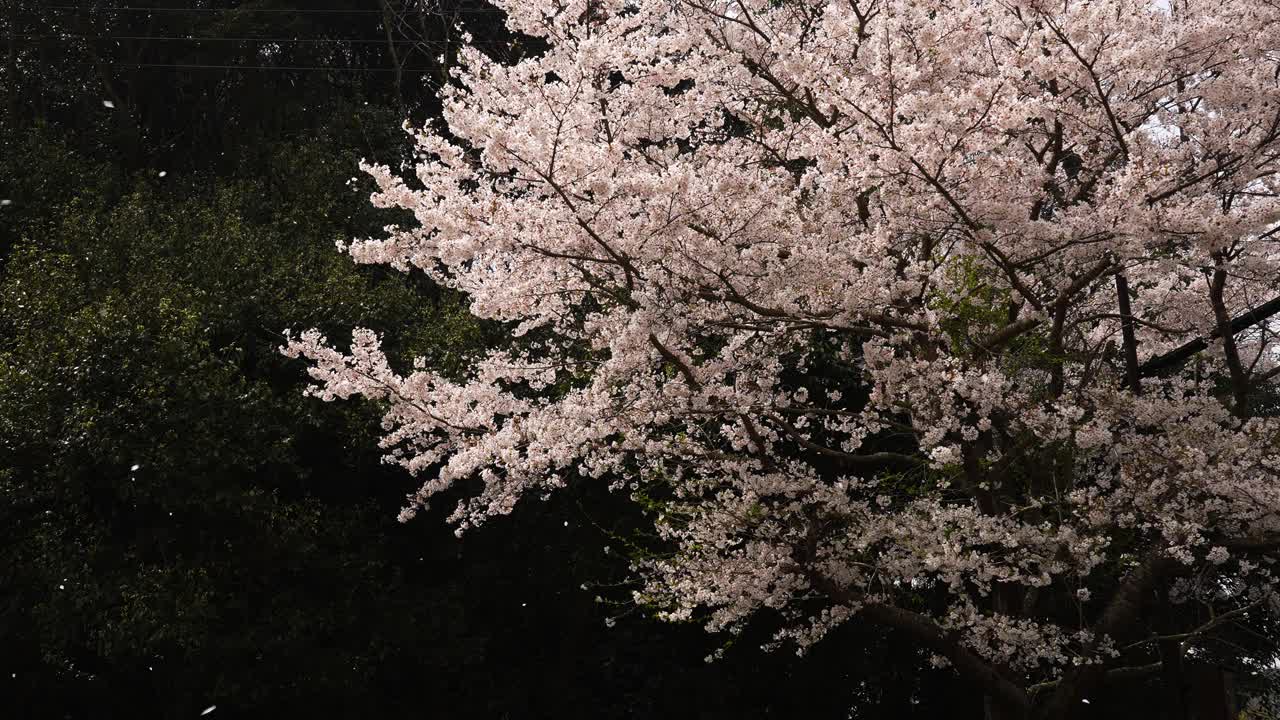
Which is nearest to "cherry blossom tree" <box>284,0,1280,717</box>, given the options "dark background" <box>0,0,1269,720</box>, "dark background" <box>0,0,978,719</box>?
"dark background" <box>0,0,978,719</box>

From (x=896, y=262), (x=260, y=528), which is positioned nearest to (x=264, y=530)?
(x=260, y=528)

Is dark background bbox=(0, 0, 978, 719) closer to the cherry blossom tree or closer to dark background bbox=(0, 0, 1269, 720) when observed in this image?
dark background bbox=(0, 0, 1269, 720)

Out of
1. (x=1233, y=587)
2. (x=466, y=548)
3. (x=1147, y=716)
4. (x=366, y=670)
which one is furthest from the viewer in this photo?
(x=1147, y=716)

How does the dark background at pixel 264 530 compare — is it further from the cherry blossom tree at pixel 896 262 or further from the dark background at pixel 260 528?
the cherry blossom tree at pixel 896 262

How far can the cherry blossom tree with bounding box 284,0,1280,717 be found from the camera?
16.4 feet

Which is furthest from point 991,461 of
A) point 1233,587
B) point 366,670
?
point 366,670

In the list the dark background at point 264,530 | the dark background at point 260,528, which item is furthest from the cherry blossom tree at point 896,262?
the dark background at point 264,530

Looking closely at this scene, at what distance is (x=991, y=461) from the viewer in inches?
240

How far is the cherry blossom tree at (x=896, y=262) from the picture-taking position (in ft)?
16.4

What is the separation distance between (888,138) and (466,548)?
25.4 feet

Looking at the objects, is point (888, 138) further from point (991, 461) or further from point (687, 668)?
point (687, 668)

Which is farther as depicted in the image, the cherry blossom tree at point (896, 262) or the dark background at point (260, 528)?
the dark background at point (260, 528)

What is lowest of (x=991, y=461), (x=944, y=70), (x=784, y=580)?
(x=784, y=580)

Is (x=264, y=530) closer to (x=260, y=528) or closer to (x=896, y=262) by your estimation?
(x=260, y=528)
